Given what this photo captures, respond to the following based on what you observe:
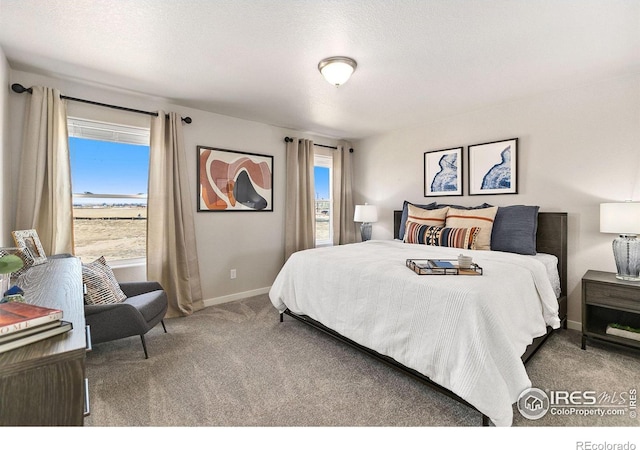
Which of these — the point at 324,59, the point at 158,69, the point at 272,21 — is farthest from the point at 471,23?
the point at 158,69

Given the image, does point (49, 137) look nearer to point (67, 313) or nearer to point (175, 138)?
point (175, 138)

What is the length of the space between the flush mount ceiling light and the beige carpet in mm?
2240

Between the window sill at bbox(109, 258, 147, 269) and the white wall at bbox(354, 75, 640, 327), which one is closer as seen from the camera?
the white wall at bbox(354, 75, 640, 327)

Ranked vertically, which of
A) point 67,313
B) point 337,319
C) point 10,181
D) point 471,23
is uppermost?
point 471,23

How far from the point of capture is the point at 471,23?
1881 millimetres

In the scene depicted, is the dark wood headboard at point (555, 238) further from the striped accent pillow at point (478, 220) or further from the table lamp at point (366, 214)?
the table lamp at point (366, 214)

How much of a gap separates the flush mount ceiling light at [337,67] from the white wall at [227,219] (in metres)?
1.79

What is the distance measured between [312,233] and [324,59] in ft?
8.56

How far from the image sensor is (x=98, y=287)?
7.49ft

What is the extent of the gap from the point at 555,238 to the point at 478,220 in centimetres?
71

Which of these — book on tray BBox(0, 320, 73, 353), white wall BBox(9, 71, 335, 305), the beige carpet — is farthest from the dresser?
white wall BBox(9, 71, 335, 305)

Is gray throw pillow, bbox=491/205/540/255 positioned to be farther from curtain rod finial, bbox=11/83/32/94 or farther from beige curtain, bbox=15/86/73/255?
curtain rod finial, bbox=11/83/32/94

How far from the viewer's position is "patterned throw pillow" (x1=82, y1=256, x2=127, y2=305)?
223cm
